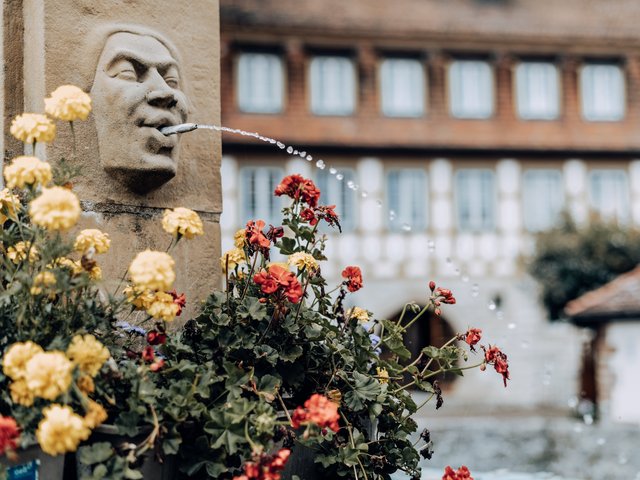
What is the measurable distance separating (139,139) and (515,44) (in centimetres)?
1827

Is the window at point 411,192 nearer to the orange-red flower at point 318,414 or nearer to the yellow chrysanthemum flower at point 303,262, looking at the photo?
the yellow chrysanthemum flower at point 303,262

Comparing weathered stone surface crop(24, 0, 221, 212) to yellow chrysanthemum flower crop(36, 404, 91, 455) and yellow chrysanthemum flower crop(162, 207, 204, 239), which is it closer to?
yellow chrysanthemum flower crop(162, 207, 204, 239)

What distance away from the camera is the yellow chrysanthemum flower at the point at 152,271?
1806 mm

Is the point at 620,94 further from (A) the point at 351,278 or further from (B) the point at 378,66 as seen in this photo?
(A) the point at 351,278

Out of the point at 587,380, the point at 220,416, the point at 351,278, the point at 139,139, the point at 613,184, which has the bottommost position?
the point at 587,380

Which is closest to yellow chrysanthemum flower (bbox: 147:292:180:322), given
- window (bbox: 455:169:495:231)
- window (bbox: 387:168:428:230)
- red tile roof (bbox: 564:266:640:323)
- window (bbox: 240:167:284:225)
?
red tile roof (bbox: 564:266:640:323)

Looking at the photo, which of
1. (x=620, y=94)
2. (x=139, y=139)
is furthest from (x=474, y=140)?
(x=139, y=139)

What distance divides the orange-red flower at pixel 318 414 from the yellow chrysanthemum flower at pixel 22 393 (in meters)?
0.47

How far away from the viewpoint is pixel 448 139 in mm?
19562

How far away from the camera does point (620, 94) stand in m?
20.4

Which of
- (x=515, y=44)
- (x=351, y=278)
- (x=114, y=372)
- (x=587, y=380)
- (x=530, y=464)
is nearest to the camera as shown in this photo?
(x=114, y=372)

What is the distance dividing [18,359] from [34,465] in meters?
0.21

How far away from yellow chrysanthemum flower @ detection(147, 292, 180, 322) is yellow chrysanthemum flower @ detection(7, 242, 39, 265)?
0.24 metres

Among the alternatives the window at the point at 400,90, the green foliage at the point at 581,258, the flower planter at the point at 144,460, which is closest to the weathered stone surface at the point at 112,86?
the flower planter at the point at 144,460
